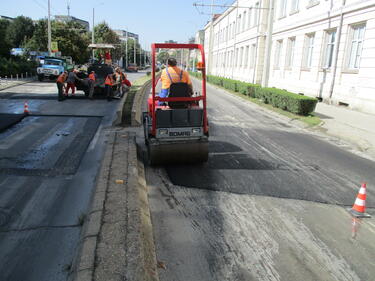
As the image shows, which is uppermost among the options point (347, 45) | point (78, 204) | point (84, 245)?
point (347, 45)

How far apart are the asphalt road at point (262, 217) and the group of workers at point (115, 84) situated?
1055cm

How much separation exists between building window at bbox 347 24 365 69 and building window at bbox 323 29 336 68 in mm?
1910

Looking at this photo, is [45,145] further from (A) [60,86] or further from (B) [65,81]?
(B) [65,81]

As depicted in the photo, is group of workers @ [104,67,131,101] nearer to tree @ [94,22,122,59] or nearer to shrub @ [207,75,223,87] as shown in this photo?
shrub @ [207,75,223,87]

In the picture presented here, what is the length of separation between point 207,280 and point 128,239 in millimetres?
919

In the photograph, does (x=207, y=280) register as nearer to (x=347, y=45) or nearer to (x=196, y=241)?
(x=196, y=241)

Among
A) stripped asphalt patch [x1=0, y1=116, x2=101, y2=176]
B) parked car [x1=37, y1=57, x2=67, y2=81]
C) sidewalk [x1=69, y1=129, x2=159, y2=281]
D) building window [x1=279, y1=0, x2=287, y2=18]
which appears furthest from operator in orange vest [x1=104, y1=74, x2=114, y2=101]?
building window [x1=279, y1=0, x2=287, y2=18]

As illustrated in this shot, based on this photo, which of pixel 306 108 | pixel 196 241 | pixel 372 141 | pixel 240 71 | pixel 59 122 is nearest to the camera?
pixel 196 241

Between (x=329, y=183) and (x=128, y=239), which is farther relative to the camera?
(x=329, y=183)

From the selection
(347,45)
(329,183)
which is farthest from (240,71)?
(329,183)

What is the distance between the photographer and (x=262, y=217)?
4836 millimetres

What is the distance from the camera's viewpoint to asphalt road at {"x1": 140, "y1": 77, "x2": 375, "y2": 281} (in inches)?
143

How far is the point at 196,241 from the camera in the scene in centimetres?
412

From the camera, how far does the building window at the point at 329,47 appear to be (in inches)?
790
